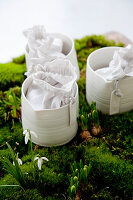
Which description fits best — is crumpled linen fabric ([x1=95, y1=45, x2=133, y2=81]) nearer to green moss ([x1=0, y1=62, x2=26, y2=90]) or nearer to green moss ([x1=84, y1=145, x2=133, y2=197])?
green moss ([x1=84, y1=145, x2=133, y2=197])

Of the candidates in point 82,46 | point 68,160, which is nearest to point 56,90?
point 68,160

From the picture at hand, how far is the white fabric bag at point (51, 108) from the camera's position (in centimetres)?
135

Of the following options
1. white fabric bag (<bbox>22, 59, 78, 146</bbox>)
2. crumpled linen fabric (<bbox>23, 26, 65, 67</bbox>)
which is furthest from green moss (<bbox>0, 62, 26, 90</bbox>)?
white fabric bag (<bbox>22, 59, 78, 146</bbox>)

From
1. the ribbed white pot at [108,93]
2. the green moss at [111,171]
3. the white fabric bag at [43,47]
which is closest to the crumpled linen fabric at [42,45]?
the white fabric bag at [43,47]

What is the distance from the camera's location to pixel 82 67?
212 cm

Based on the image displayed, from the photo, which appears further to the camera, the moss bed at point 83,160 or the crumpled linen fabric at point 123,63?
the crumpled linen fabric at point 123,63

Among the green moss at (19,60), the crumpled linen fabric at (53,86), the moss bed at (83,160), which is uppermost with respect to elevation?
the crumpled linen fabric at (53,86)

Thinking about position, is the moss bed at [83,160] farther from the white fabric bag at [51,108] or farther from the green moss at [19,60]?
the green moss at [19,60]

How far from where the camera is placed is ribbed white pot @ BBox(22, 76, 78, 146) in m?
1.35

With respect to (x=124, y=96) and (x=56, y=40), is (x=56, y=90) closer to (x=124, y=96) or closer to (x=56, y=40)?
(x=124, y=96)

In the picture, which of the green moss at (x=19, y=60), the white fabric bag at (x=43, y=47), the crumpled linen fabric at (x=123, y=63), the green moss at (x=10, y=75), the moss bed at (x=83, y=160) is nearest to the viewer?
the moss bed at (x=83, y=160)

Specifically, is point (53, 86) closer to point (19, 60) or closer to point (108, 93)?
point (108, 93)

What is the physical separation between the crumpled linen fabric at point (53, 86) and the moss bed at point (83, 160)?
189 mm

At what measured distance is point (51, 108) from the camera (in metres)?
1.38
